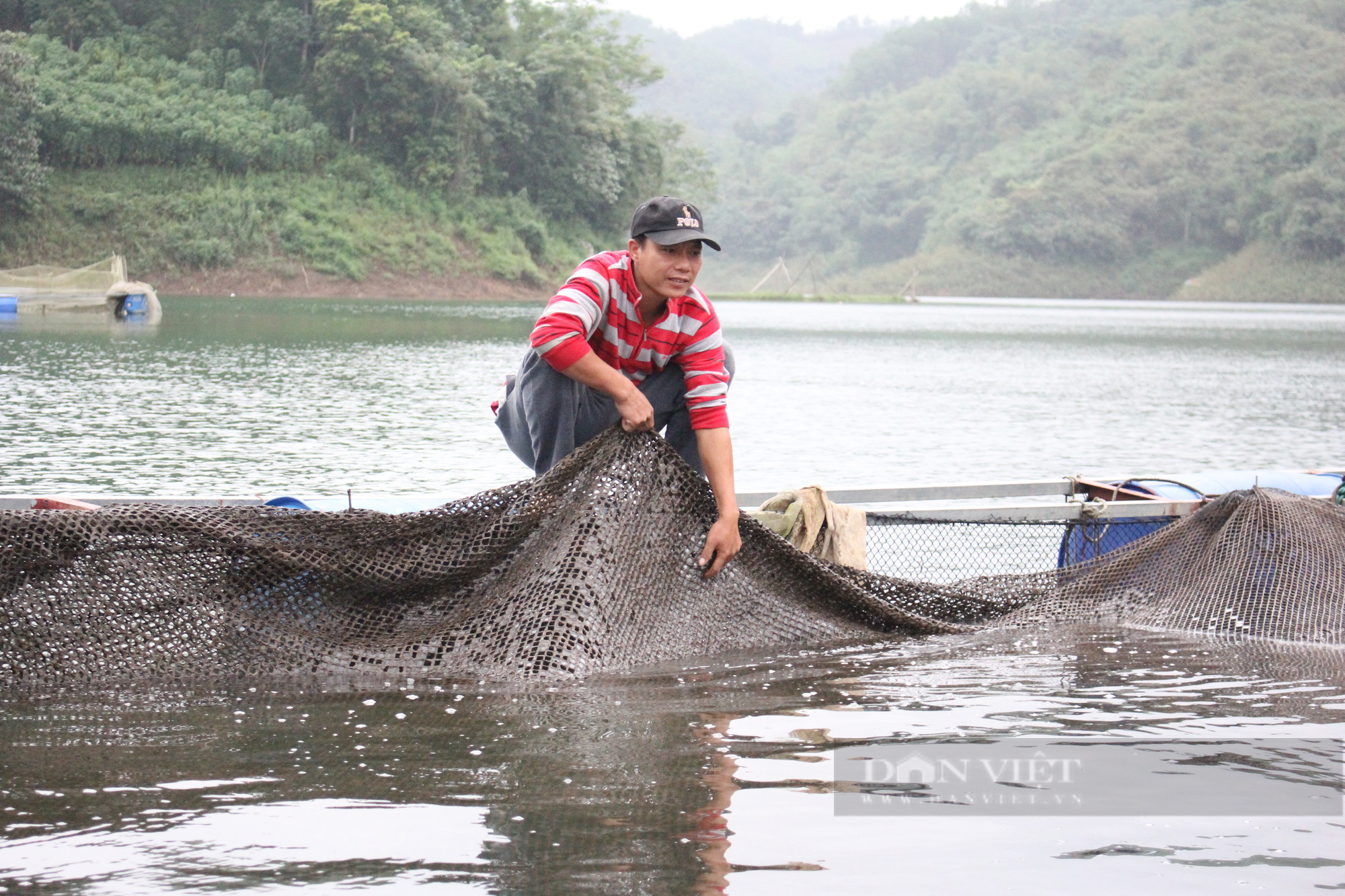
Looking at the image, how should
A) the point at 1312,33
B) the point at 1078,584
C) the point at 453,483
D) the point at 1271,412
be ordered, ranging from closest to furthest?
1. the point at 1078,584
2. the point at 453,483
3. the point at 1271,412
4. the point at 1312,33

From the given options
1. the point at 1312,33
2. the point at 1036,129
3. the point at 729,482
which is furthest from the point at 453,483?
the point at 1036,129

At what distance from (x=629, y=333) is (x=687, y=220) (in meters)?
0.44

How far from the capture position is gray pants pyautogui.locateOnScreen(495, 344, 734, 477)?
4.44 meters

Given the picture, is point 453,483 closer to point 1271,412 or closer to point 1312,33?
point 1271,412

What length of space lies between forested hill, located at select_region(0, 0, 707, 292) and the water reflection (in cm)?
4887

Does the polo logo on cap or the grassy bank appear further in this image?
the grassy bank

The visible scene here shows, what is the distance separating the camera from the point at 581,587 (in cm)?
418

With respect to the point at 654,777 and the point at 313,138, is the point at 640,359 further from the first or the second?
the point at 313,138

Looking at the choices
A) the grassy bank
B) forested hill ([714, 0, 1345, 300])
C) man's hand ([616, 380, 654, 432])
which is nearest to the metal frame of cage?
man's hand ([616, 380, 654, 432])

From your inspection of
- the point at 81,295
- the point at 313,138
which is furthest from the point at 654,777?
the point at 313,138

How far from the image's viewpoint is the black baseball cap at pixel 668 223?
162 inches

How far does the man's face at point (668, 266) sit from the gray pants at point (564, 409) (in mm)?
426

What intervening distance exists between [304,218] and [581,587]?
53.2m

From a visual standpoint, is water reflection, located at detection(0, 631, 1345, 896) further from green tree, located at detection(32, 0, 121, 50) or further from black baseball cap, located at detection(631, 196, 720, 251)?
green tree, located at detection(32, 0, 121, 50)
